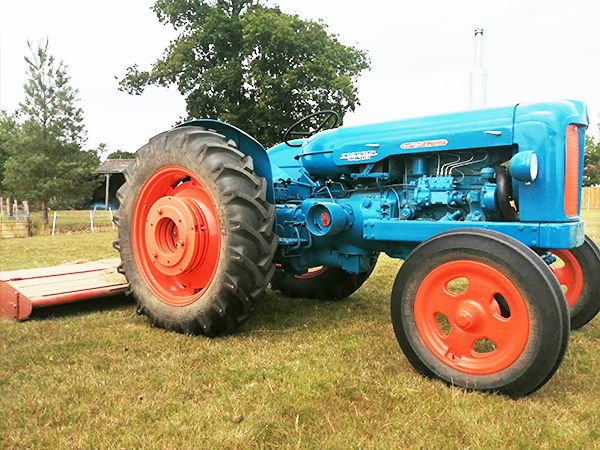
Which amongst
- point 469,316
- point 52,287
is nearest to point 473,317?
point 469,316

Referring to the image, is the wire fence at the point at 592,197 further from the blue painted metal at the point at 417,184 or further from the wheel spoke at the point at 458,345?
the wheel spoke at the point at 458,345

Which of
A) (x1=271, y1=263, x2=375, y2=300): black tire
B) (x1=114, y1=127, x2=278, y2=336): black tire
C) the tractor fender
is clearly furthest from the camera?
(x1=271, y1=263, x2=375, y2=300): black tire

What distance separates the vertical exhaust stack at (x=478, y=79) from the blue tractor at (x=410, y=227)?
0.43 metres

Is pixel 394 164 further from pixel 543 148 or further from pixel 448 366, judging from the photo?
Answer: pixel 448 366

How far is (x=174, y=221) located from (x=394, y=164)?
1.58 m

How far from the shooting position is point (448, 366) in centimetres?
253

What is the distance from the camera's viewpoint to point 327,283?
4.68m

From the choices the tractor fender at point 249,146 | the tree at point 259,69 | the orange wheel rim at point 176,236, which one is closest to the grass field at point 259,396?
the orange wheel rim at point 176,236

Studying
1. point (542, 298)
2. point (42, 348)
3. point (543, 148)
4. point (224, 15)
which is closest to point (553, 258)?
point (543, 148)

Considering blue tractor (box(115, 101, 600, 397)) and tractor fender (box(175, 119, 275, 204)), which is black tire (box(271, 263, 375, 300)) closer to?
blue tractor (box(115, 101, 600, 397))

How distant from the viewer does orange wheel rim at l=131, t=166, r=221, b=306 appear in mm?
3453

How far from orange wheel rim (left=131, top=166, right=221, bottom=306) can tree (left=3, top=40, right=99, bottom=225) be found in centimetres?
1915

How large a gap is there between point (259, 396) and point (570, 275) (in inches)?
101

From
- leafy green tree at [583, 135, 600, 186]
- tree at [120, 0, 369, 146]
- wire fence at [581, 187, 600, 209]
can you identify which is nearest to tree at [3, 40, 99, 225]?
tree at [120, 0, 369, 146]
